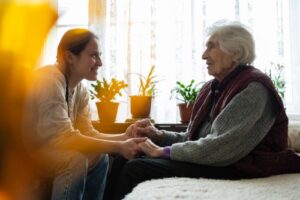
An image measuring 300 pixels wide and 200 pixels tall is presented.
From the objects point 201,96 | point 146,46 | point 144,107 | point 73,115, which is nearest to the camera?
point 201,96

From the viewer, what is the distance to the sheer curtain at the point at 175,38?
2469 millimetres

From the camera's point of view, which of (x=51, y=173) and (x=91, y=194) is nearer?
(x=51, y=173)

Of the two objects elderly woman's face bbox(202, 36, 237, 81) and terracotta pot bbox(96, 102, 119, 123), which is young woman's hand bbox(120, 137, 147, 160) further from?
terracotta pot bbox(96, 102, 119, 123)

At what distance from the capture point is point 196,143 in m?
1.30

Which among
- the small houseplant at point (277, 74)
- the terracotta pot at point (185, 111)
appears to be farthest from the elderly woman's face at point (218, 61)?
the small houseplant at point (277, 74)

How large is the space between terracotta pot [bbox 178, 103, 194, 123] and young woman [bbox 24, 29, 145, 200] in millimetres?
717

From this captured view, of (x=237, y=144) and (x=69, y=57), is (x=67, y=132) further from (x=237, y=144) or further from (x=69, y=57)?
(x=237, y=144)

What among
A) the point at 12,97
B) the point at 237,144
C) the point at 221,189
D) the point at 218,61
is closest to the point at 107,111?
the point at 12,97

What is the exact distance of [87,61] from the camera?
1.72 metres

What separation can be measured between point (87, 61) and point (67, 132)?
421 mm

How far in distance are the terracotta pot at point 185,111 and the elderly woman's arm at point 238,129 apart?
98cm

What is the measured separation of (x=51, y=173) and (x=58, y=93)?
34cm

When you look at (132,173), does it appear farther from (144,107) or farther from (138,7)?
(138,7)

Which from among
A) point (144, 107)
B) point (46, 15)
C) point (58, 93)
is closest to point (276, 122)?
point (58, 93)
